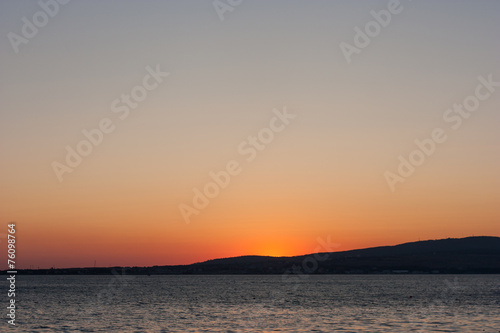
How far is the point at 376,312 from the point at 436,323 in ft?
67.5

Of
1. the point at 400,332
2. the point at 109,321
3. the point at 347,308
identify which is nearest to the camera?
the point at 400,332

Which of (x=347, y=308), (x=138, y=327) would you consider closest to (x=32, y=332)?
(x=138, y=327)

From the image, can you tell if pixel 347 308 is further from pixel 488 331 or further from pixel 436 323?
pixel 488 331

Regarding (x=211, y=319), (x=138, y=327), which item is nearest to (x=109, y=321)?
(x=138, y=327)

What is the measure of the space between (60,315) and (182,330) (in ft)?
98.2

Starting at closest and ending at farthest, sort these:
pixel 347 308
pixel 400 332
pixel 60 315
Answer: pixel 400 332
pixel 60 315
pixel 347 308

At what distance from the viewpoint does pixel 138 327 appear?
77.8 metres

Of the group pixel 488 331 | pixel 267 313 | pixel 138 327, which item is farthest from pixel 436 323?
pixel 138 327

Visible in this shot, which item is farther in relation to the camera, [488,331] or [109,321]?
[109,321]

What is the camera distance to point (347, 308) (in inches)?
4272

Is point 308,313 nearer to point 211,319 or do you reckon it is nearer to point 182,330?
point 211,319

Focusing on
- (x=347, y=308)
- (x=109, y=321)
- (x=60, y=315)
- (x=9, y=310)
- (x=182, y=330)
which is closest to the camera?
(x=182, y=330)

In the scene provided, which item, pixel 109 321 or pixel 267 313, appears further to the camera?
pixel 267 313

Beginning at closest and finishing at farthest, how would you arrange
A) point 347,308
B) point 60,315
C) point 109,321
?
point 109,321 < point 60,315 < point 347,308
